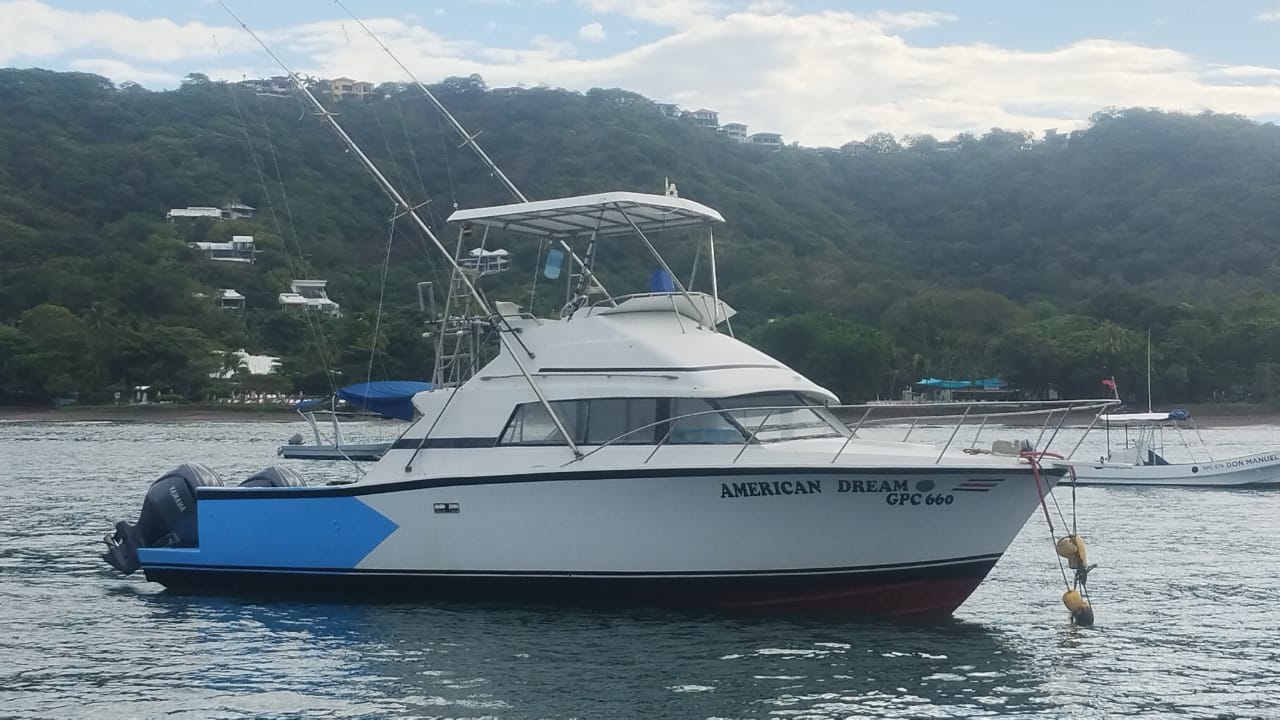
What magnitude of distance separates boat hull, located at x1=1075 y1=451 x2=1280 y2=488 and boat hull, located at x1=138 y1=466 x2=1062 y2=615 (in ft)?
73.8

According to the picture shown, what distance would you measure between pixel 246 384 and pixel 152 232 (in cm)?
3060

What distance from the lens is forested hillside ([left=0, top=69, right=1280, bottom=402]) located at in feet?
242

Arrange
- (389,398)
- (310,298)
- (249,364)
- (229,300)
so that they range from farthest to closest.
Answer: (229,300) < (310,298) < (249,364) < (389,398)

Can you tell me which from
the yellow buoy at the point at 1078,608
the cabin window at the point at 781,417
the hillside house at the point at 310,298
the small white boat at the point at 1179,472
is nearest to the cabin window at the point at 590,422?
the cabin window at the point at 781,417

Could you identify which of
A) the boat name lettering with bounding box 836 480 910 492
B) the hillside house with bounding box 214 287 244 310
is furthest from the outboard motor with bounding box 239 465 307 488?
the hillside house with bounding box 214 287 244 310

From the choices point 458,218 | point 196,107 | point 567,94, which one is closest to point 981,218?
point 567,94

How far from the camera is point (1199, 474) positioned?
34.0 m

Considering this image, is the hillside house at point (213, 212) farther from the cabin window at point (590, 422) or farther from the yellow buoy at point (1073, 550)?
the yellow buoy at point (1073, 550)

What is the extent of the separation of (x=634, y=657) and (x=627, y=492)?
5.63 ft

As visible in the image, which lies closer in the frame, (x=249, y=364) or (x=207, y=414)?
(x=207, y=414)

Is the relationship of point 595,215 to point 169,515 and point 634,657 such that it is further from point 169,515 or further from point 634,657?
point 169,515

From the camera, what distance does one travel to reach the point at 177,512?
15820 mm

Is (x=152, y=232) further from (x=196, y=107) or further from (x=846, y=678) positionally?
(x=846, y=678)

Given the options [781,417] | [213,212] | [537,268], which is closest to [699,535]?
[781,417]
